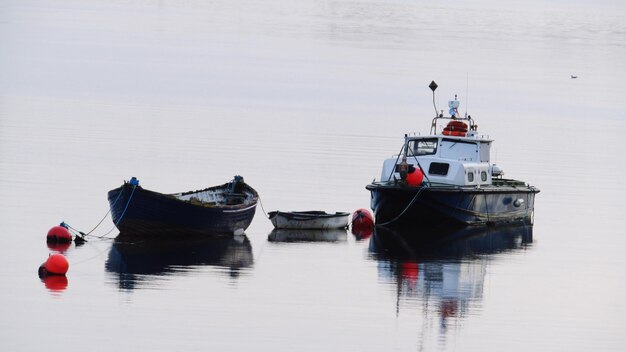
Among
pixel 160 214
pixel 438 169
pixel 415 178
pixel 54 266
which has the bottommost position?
pixel 54 266

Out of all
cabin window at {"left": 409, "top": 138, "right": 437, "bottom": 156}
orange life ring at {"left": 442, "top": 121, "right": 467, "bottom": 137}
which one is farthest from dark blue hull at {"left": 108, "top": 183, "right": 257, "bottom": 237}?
orange life ring at {"left": 442, "top": 121, "right": 467, "bottom": 137}

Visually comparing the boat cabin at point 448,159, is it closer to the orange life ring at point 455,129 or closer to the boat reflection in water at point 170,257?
the orange life ring at point 455,129

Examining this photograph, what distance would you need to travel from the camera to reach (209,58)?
12669 cm

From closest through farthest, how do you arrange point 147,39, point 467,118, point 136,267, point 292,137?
point 136,267 → point 467,118 → point 292,137 → point 147,39

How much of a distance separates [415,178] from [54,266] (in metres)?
13.4

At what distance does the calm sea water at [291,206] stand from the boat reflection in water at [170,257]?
0.11 meters

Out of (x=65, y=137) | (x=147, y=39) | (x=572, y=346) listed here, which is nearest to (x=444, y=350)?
(x=572, y=346)

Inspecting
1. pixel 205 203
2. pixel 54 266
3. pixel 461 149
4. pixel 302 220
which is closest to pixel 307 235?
pixel 302 220

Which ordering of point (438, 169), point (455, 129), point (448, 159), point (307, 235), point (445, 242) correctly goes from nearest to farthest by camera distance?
point (307, 235)
point (445, 242)
point (438, 169)
point (448, 159)
point (455, 129)

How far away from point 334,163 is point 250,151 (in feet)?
14.6

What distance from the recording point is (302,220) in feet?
137

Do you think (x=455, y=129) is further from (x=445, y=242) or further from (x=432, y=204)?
(x=445, y=242)

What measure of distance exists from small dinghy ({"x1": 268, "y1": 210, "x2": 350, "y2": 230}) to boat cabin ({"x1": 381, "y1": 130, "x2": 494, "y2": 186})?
2517 millimetres

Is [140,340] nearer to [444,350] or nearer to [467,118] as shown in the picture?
[444,350]
